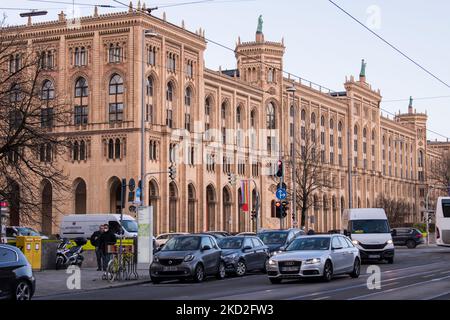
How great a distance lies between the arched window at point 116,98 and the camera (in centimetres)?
7206

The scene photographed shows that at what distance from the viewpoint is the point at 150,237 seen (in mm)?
33812

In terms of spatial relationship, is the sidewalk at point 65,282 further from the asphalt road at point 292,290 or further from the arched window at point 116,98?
the arched window at point 116,98

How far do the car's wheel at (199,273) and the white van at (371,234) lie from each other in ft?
35.0

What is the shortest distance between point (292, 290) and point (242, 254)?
30.1 feet

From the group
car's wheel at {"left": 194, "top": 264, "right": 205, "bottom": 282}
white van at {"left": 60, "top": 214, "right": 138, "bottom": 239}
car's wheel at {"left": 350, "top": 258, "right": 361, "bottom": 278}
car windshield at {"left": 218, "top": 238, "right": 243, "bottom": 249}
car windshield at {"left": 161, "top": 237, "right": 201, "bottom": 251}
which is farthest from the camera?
white van at {"left": 60, "top": 214, "right": 138, "bottom": 239}

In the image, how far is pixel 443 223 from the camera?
167 ft

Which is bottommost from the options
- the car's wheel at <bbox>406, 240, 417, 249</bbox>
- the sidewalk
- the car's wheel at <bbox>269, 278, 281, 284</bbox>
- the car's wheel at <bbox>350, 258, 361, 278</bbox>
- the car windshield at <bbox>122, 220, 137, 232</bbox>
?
the car's wheel at <bbox>406, 240, 417, 249</bbox>

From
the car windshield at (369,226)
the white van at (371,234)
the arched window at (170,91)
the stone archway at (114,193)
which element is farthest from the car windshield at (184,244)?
the arched window at (170,91)

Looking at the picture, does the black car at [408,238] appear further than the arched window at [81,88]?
No

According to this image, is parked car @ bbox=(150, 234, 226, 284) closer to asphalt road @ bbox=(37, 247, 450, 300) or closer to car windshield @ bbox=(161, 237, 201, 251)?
car windshield @ bbox=(161, 237, 201, 251)

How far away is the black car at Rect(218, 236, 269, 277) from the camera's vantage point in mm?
30250

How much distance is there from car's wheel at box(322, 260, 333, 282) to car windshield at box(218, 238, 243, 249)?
6.68 metres

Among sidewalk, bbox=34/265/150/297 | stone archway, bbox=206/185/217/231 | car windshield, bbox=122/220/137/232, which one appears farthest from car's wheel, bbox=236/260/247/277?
stone archway, bbox=206/185/217/231
